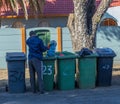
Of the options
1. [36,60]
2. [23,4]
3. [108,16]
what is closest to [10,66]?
[36,60]

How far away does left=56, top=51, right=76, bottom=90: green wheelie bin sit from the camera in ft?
45.2

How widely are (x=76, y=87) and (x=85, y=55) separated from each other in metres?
1.06

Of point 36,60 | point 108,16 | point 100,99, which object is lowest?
point 100,99

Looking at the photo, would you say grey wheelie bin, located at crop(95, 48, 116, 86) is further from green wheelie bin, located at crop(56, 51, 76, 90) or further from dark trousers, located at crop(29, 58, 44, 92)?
dark trousers, located at crop(29, 58, 44, 92)

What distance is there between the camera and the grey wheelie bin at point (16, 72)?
13492 mm

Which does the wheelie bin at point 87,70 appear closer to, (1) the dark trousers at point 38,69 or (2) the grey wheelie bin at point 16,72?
(1) the dark trousers at point 38,69

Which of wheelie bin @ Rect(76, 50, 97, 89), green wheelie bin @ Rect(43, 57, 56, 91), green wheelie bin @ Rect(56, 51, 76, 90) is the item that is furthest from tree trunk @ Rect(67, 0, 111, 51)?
green wheelie bin @ Rect(43, 57, 56, 91)

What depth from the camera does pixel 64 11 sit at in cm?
2883

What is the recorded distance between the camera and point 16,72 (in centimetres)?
1353

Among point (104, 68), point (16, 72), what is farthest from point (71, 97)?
point (104, 68)

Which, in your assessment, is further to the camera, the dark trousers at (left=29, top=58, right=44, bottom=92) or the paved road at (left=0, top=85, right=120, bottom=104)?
the dark trousers at (left=29, top=58, right=44, bottom=92)

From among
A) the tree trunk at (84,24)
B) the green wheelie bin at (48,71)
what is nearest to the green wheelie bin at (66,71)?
the green wheelie bin at (48,71)

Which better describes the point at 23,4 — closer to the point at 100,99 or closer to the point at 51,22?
the point at 51,22

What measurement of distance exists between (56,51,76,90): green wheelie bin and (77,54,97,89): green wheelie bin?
0.20 metres
